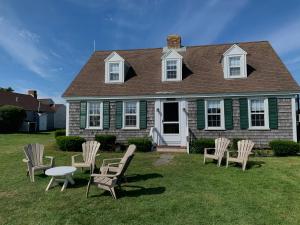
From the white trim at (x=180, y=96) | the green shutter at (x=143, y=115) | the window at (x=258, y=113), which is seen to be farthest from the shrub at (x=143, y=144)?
the window at (x=258, y=113)

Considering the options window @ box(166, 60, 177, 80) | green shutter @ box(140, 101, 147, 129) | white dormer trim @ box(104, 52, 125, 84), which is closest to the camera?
green shutter @ box(140, 101, 147, 129)

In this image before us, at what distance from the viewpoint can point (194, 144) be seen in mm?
12023

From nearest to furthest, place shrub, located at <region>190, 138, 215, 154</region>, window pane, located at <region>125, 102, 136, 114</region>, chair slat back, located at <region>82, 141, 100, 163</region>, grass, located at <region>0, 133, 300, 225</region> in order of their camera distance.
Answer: grass, located at <region>0, 133, 300, 225</region>
chair slat back, located at <region>82, 141, 100, 163</region>
shrub, located at <region>190, 138, 215, 154</region>
window pane, located at <region>125, 102, 136, 114</region>

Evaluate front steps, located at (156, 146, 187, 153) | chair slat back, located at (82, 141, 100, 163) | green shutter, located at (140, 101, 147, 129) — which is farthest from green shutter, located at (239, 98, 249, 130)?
chair slat back, located at (82, 141, 100, 163)

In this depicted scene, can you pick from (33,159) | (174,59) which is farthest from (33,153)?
(174,59)

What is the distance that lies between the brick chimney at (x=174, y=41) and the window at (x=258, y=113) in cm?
690

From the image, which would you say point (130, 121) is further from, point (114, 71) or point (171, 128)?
point (114, 71)

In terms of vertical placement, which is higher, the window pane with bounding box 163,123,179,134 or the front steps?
the window pane with bounding box 163,123,179,134

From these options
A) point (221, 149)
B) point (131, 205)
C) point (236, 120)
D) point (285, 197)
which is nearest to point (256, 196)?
point (285, 197)

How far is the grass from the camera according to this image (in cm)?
463

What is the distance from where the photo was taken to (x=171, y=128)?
14172mm

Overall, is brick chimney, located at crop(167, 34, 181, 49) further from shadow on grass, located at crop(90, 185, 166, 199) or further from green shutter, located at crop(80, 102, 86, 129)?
shadow on grass, located at crop(90, 185, 166, 199)

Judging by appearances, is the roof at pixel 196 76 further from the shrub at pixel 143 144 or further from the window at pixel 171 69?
the shrub at pixel 143 144

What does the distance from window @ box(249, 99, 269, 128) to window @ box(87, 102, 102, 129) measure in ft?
28.4
